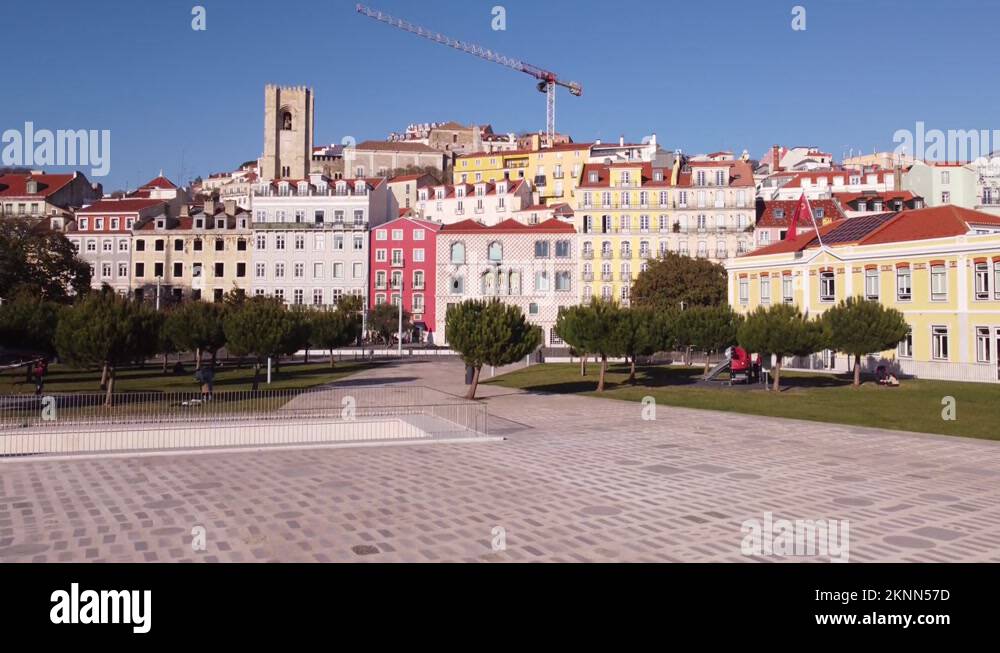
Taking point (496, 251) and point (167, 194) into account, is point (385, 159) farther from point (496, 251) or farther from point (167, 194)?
point (496, 251)

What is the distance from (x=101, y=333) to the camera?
31844 millimetres

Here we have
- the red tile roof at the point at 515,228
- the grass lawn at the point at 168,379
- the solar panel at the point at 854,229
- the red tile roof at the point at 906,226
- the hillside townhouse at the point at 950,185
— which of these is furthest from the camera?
the hillside townhouse at the point at 950,185

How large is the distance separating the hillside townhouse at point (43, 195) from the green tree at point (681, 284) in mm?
65023

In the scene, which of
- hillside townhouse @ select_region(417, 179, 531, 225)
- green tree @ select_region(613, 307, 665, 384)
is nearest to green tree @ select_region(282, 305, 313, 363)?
green tree @ select_region(613, 307, 665, 384)

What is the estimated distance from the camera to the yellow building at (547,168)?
11509cm

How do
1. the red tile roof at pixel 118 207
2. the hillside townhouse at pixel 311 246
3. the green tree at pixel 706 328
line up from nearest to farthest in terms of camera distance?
the green tree at pixel 706 328, the hillside townhouse at pixel 311 246, the red tile roof at pixel 118 207

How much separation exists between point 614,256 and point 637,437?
59.4m

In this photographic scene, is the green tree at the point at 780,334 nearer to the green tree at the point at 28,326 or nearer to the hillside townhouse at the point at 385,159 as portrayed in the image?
the green tree at the point at 28,326

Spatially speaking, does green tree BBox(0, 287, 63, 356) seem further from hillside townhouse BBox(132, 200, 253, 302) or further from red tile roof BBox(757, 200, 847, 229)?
red tile roof BBox(757, 200, 847, 229)

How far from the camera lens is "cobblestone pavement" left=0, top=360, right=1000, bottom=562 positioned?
12.0 metres

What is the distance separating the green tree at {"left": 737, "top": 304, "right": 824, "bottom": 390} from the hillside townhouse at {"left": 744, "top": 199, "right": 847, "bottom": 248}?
4211 cm

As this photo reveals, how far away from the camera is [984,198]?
8512 cm

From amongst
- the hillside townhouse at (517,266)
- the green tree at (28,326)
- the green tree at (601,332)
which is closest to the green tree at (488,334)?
the green tree at (601,332)

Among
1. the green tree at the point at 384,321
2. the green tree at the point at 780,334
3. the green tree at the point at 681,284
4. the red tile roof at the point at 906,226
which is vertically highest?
the red tile roof at the point at 906,226
